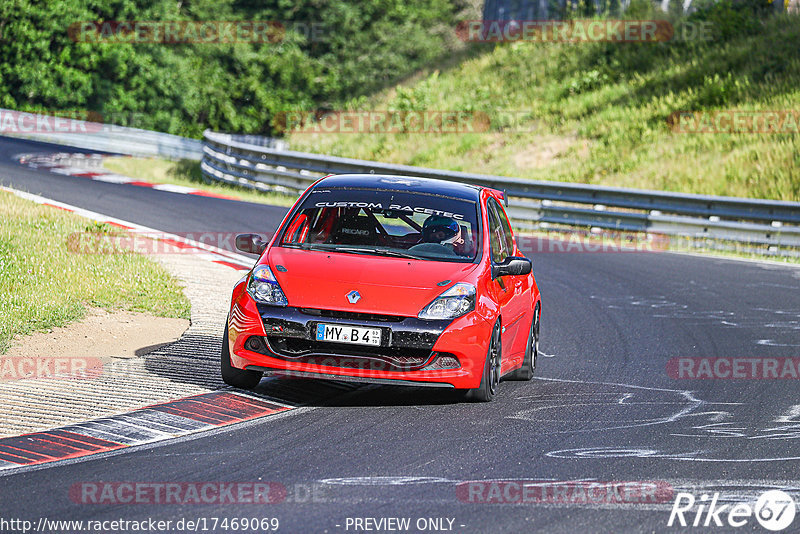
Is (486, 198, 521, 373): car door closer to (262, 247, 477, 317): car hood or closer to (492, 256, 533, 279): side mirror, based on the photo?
(492, 256, 533, 279): side mirror

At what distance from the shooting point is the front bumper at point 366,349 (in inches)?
293

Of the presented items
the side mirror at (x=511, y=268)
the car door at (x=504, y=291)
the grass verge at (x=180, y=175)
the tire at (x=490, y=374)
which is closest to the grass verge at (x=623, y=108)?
the grass verge at (x=180, y=175)

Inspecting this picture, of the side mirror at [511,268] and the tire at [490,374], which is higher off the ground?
the side mirror at [511,268]

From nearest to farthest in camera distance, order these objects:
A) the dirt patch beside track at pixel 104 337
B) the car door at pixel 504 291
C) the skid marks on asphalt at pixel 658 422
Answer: the skid marks on asphalt at pixel 658 422 < the car door at pixel 504 291 < the dirt patch beside track at pixel 104 337

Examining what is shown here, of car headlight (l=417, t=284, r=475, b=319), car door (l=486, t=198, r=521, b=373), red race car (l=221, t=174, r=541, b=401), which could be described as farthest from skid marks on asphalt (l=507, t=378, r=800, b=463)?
car headlight (l=417, t=284, r=475, b=319)

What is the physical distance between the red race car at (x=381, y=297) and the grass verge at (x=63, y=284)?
2.69 m

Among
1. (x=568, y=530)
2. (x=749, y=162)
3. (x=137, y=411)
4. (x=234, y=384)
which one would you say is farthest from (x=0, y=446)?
(x=749, y=162)

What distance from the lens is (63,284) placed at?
11.8 metres

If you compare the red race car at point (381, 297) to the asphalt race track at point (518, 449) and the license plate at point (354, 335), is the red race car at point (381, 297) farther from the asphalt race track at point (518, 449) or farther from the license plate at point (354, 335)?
the asphalt race track at point (518, 449)

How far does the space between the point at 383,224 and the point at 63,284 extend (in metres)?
4.31

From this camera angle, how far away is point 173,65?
178ft

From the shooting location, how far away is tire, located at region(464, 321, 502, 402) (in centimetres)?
784

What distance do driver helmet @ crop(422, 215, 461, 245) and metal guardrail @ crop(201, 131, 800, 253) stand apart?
511 inches

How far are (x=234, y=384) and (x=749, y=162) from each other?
824 inches
